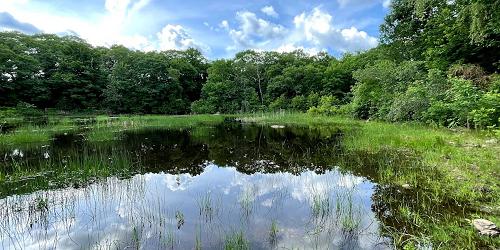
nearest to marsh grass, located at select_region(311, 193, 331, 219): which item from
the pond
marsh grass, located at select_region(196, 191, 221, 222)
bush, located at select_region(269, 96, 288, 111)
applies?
the pond

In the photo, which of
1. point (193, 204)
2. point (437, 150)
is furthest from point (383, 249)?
point (437, 150)

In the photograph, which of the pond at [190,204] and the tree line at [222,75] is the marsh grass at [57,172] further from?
the tree line at [222,75]

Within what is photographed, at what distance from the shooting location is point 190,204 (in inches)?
244

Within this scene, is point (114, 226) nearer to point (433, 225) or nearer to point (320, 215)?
point (320, 215)

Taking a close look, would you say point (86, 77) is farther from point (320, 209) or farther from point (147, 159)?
point (320, 209)

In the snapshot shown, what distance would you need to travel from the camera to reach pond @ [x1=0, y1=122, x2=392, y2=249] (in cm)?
453

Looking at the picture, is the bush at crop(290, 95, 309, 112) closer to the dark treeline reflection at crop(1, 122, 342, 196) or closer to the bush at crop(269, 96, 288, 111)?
the bush at crop(269, 96, 288, 111)

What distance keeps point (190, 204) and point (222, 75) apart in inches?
1910

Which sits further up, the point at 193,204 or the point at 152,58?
the point at 152,58

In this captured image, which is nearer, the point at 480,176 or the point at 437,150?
the point at 480,176

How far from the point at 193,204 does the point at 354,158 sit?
5943 millimetres

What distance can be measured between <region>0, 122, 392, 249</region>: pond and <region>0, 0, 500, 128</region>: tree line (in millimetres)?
14903

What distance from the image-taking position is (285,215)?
546 centimetres

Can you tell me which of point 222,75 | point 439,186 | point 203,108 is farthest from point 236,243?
point 222,75
